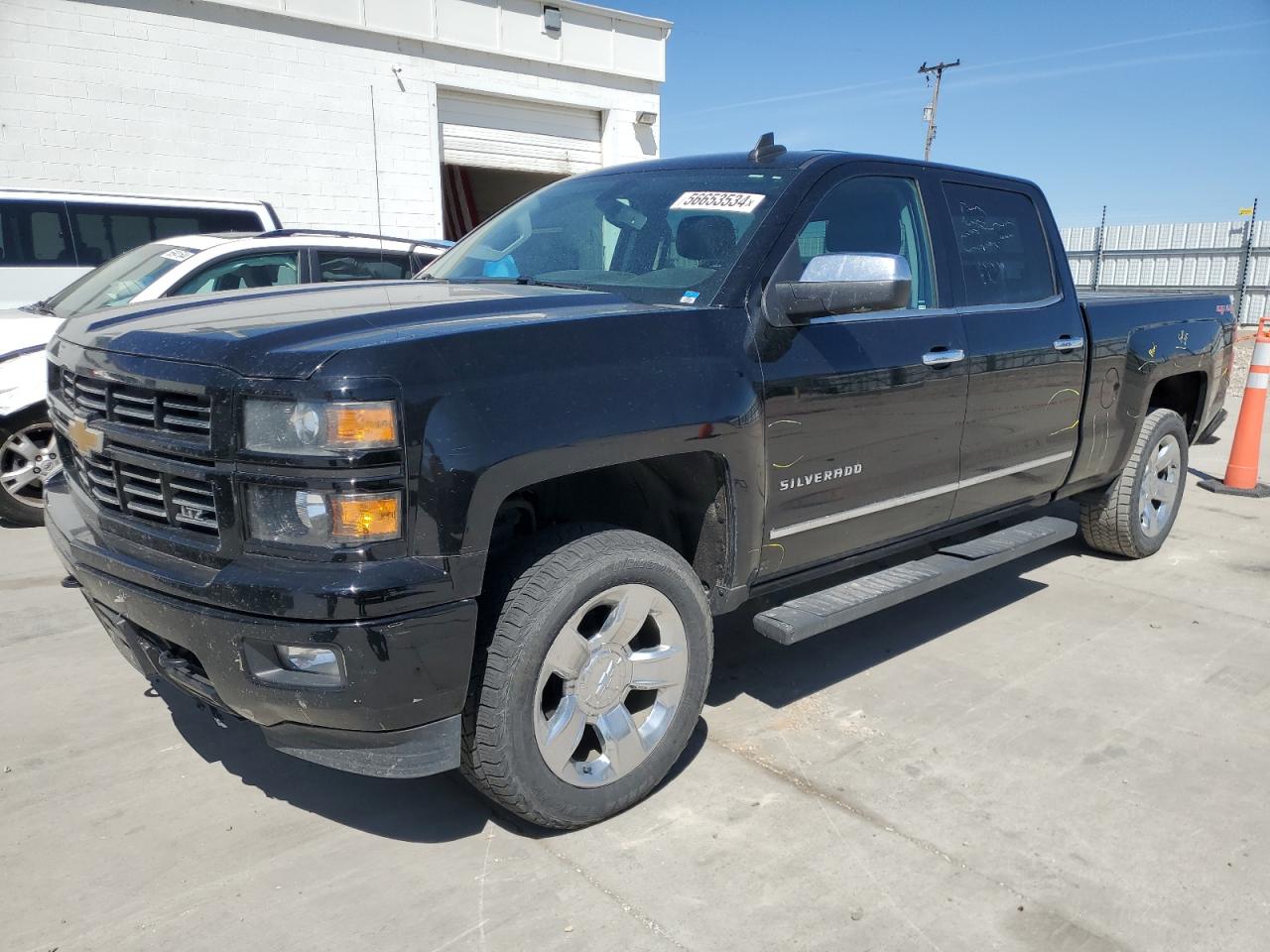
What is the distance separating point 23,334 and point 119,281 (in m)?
0.66

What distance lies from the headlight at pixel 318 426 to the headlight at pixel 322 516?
0.10 m

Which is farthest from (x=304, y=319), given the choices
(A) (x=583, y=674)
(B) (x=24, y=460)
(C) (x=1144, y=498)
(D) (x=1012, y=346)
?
(C) (x=1144, y=498)

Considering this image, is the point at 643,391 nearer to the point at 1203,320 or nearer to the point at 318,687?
the point at 318,687

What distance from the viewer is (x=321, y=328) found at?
2.36 meters

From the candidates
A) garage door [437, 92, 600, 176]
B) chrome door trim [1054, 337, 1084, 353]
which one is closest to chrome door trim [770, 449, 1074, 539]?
chrome door trim [1054, 337, 1084, 353]

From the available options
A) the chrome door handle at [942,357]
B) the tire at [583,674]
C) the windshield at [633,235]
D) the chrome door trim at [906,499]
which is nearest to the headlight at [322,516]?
the tire at [583,674]

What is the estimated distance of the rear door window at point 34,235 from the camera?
307 inches

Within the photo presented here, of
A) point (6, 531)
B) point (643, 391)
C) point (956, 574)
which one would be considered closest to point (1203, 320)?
point (956, 574)

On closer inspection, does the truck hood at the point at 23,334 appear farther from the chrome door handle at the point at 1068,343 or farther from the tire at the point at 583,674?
the chrome door handle at the point at 1068,343

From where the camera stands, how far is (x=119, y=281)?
6133mm

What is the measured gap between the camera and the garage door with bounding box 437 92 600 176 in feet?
45.9

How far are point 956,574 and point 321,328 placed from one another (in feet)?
8.48

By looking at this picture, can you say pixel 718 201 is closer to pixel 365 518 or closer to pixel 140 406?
pixel 365 518

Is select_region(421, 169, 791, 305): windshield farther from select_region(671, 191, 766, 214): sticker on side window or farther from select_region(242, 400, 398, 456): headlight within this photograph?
select_region(242, 400, 398, 456): headlight
